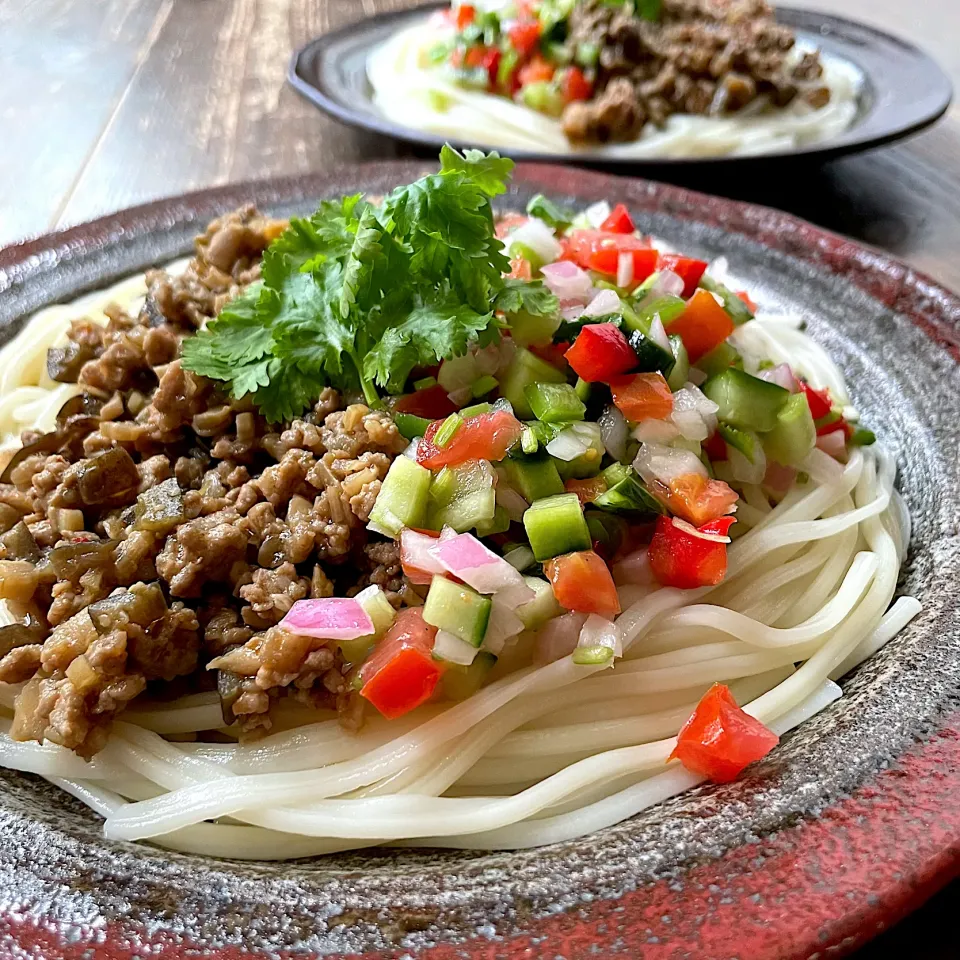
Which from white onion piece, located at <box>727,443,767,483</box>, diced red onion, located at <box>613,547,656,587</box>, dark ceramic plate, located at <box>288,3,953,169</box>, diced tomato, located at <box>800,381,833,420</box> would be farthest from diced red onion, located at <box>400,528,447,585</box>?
dark ceramic plate, located at <box>288,3,953,169</box>

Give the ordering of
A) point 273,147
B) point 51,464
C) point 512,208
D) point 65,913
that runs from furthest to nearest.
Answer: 1. point 273,147
2. point 512,208
3. point 51,464
4. point 65,913

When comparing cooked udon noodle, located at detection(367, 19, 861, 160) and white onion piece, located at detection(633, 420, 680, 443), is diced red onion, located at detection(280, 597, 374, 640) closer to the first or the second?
white onion piece, located at detection(633, 420, 680, 443)

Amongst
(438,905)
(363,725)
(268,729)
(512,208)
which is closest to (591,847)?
(438,905)

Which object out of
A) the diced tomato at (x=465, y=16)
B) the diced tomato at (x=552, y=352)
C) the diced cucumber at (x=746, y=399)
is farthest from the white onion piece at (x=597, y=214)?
the diced tomato at (x=465, y=16)

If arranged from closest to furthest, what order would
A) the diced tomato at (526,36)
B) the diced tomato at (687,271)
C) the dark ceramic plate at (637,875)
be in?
the dark ceramic plate at (637,875) < the diced tomato at (687,271) < the diced tomato at (526,36)

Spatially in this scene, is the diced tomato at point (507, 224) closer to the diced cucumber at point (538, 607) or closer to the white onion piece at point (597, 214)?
the white onion piece at point (597, 214)

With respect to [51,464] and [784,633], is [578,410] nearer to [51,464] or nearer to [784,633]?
[784,633]

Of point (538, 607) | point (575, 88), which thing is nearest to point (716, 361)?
point (538, 607)

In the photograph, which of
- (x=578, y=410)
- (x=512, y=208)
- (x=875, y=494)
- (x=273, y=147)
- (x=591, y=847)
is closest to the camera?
(x=591, y=847)
